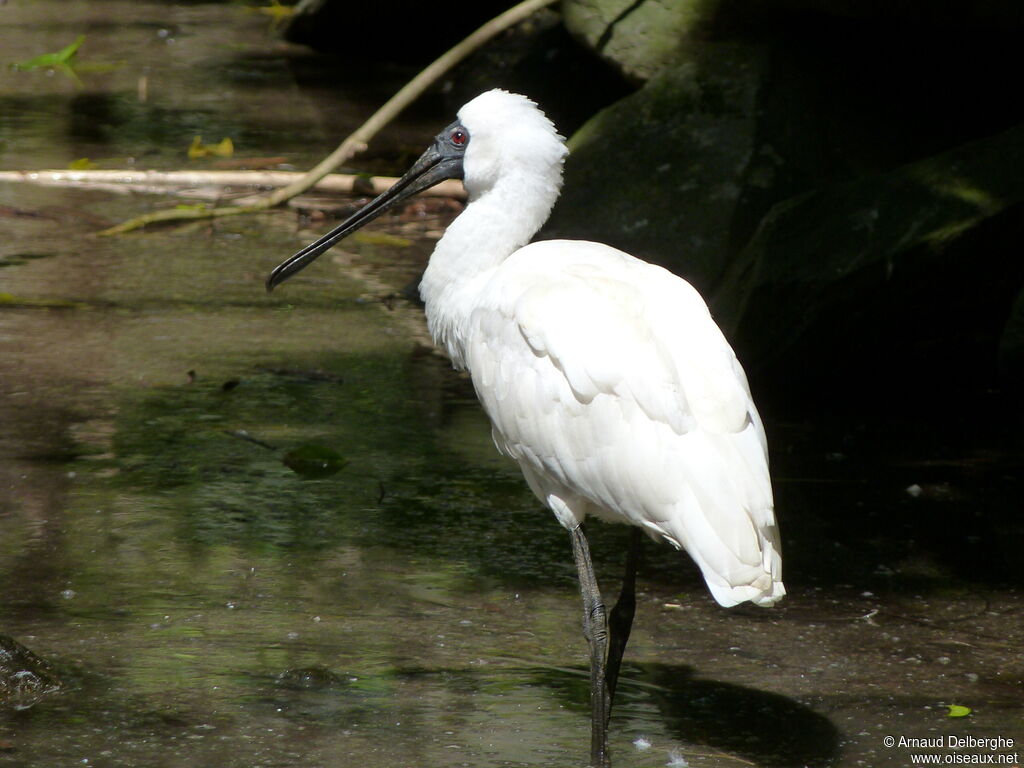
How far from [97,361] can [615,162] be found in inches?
105

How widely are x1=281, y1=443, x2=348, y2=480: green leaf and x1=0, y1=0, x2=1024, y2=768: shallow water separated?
0.06 meters

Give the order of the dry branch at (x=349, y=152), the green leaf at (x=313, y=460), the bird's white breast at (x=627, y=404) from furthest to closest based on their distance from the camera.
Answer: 1. the dry branch at (x=349, y=152)
2. the green leaf at (x=313, y=460)
3. the bird's white breast at (x=627, y=404)

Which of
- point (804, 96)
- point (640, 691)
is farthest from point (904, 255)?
point (640, 691)

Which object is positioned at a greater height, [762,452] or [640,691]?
[762,452]

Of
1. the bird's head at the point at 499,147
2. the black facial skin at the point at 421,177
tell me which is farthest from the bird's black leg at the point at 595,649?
the black facial skin at the point at 421,177

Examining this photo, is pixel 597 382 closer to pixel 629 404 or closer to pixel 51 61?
pixel 629 404

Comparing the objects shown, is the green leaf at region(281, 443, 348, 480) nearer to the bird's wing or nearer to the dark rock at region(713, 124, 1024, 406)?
the bird's wing

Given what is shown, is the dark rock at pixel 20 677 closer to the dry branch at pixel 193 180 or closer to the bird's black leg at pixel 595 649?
the bird's black leg at pixel 595 649

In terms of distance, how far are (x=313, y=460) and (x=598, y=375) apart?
2.06 meters

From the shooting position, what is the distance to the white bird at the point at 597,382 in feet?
12.2

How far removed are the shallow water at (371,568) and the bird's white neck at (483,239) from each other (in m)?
0.90

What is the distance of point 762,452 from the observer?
3.85 m

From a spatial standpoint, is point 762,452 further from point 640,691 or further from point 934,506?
point 934,506
